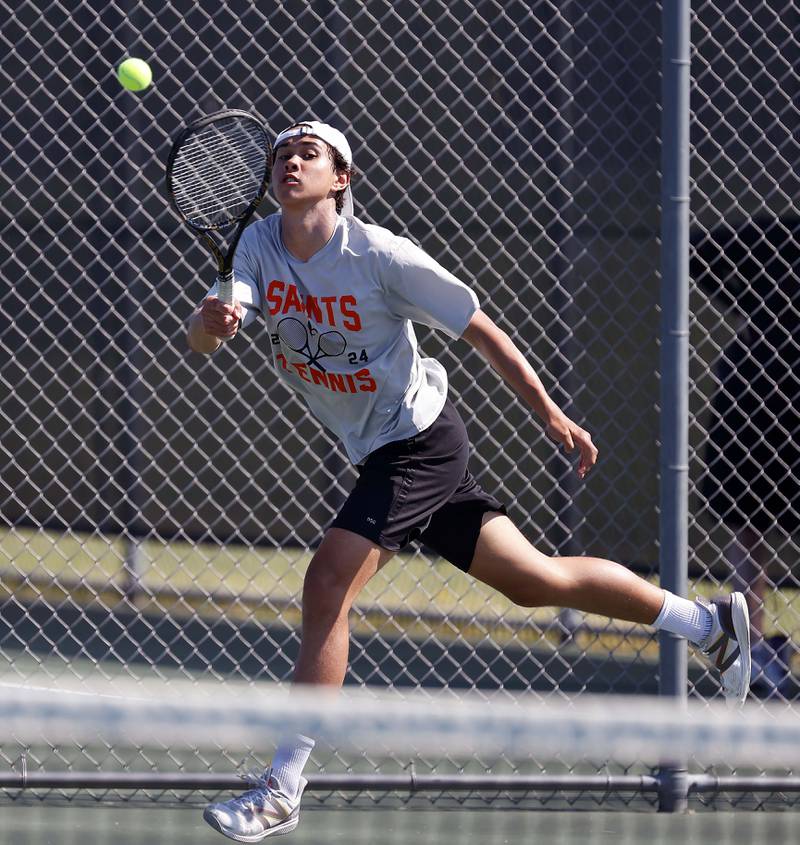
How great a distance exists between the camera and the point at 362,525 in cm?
334

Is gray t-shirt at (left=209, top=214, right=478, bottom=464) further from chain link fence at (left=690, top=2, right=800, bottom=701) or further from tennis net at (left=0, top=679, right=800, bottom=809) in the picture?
chain link fence at (left=690, top=2, right=800, bottom=701)

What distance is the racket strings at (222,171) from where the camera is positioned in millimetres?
3482

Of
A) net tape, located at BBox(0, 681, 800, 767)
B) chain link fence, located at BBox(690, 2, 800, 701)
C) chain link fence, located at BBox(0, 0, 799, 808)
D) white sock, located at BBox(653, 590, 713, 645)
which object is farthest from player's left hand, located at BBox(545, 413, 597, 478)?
chain link fence, located at BBox(0, 0, 799, 808)

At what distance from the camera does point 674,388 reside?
3908mm

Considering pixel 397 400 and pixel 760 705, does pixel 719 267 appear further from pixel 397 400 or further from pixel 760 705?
pixel 397 400

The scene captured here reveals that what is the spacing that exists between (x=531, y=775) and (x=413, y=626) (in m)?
2.02

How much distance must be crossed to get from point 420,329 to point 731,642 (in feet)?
9.00

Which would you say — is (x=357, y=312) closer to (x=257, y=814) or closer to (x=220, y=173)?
(x=220, y=173)

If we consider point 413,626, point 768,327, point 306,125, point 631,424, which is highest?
point 306,125

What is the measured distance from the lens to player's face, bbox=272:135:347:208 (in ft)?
11.0

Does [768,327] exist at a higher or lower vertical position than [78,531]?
higher

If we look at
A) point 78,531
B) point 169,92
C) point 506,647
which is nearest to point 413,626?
point 506,647

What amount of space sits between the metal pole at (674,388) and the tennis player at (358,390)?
0.47 metres

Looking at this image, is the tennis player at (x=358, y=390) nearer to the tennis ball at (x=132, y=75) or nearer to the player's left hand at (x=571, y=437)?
the player's left hand at (x=571, y=437)
